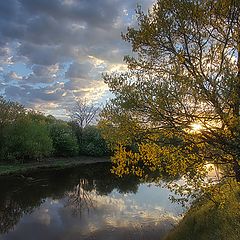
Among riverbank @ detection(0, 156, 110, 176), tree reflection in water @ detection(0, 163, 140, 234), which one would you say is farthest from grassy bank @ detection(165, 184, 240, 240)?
riverbank @ detection(0, 156, 110, 176)

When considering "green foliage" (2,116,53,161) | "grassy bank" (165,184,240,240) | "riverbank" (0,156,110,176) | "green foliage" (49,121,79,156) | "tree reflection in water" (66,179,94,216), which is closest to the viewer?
"grassy bank" (165,184,240,240)

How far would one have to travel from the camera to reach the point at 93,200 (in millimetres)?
36406

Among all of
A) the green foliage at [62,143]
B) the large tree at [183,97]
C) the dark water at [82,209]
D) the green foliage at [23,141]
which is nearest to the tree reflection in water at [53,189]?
→ the dark water at [82,209]

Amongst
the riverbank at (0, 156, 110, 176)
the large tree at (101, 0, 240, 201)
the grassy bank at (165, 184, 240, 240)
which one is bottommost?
the grassy bank at (165, 184, 240, 240)

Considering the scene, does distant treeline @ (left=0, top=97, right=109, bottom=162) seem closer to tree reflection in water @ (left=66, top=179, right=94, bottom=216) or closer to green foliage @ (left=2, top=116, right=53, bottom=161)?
green foliage @ (left=2, top=116, right=53, bottom=161)

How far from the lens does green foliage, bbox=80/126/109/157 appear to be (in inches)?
3189

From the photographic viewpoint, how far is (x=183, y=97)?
1101cm

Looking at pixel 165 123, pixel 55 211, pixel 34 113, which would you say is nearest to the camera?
pixel 165 123

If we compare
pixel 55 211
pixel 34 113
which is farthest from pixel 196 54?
pixel 34 113

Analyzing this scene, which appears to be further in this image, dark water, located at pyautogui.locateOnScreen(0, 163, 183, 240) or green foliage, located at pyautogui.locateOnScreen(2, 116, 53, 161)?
green foliage, located at pyautogui.locateOnScreen(2, 116, 53, 161)

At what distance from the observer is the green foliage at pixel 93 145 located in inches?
3189

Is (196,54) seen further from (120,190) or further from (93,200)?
(120,190)

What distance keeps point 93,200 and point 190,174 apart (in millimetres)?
25566

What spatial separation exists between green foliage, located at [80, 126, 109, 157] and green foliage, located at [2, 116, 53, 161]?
18.3 metres
